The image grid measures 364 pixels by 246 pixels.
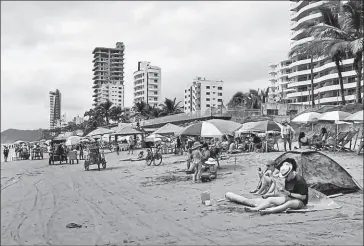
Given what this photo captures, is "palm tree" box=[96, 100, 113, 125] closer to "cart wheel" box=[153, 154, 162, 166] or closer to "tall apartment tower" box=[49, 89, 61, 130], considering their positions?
"cart wheel" box=[153, 154, 162, 166]

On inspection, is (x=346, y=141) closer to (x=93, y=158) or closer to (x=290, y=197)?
(x=290, y=197)

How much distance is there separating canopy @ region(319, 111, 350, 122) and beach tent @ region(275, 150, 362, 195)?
0.41 meters

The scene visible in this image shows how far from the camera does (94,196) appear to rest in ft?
14.0

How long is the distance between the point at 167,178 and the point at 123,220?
3273 mm

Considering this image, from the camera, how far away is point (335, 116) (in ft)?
10.9

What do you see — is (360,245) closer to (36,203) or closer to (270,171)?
(270,171)

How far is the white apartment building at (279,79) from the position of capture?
136 ft

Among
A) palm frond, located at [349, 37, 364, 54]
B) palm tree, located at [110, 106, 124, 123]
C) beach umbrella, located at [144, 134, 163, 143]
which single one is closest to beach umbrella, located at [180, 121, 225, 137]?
palm tree, located at [110, 106, 124, 123]

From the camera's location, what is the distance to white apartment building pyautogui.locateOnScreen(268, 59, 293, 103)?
41.4 meters

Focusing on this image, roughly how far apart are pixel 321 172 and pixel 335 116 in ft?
2.36

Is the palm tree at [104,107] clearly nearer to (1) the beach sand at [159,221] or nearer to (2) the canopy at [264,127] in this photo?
(1) the beach sand at [159,221]

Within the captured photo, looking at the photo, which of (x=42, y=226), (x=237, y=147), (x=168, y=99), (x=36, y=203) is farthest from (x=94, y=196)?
(x=168, y=99)

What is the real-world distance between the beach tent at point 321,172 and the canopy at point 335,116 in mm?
412

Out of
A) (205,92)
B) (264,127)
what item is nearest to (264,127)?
(264,127)
